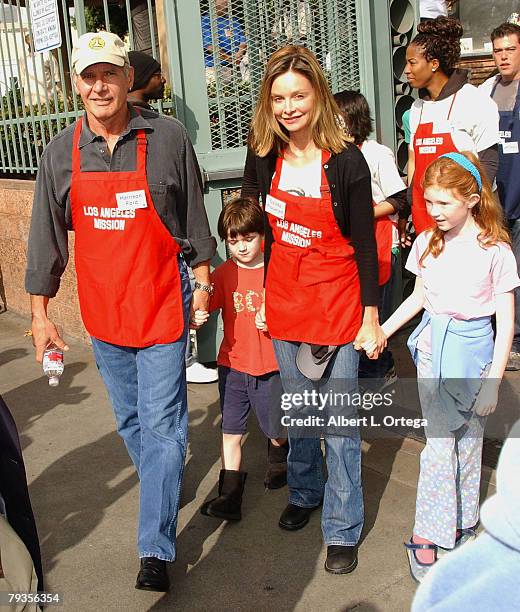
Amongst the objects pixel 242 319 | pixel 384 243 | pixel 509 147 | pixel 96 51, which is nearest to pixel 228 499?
pixel 242 319

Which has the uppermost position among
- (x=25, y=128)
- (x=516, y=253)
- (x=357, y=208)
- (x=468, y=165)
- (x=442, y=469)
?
(x=25, y=128)

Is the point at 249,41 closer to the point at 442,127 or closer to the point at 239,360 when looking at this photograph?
the point at 442,127

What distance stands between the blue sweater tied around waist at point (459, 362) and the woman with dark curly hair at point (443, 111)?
1.59 m

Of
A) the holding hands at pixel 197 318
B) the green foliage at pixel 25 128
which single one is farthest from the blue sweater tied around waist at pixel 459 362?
the green foliage at pixel 25 128

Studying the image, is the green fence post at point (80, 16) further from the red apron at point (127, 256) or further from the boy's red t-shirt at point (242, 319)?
the red apron at point (127, 256)

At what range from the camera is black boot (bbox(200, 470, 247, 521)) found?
3.78 meters

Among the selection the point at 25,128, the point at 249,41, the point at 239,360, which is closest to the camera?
the point at 239,360

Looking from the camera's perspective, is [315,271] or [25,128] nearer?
[315,271]

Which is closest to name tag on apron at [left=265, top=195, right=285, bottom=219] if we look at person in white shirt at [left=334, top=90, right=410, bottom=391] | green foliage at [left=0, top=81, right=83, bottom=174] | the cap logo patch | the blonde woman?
the blonde woman

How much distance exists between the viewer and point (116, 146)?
324 cm

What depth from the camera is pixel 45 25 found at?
6.17m

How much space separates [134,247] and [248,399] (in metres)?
1.07

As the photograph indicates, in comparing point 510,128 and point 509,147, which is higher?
point 510,128

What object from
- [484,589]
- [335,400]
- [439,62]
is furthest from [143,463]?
[439,62]
